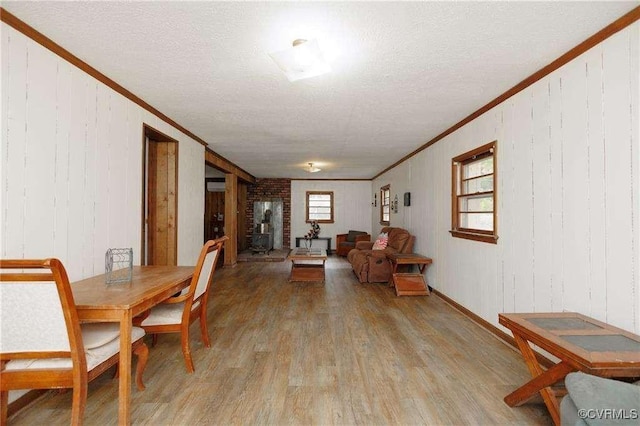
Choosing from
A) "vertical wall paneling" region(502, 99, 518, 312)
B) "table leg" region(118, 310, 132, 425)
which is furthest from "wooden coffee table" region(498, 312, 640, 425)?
"table leg" region(118, 310, 132, 425)

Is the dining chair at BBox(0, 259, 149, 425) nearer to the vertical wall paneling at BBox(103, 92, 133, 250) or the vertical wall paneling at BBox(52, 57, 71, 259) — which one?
the vertical wall paneling at BBox(52, 57, 71, 259)

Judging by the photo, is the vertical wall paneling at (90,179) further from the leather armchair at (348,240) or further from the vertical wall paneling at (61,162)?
the leather armchair at (348,240)

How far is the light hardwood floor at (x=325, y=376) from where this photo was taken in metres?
1.84

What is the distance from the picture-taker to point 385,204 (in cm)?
823

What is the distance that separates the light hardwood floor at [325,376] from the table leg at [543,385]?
0.09 meters

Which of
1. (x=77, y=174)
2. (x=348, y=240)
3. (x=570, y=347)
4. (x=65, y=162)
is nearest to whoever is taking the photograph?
(x=570, y=347)

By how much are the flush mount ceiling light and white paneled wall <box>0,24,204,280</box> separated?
61.0 inches

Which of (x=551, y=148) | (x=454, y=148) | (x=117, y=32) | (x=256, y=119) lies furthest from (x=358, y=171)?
(x=117, y=32)

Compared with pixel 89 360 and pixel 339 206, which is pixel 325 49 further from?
pixel 339 206

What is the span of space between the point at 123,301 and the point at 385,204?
7.15 metres

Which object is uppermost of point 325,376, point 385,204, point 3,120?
point 3,120

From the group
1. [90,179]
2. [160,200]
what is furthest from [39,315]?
[160,200]

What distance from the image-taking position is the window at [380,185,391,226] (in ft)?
25.7

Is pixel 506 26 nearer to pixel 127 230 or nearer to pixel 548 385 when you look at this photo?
pixel 548 385
